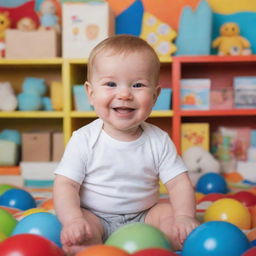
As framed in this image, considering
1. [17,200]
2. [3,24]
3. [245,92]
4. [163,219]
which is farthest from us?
[3,24]

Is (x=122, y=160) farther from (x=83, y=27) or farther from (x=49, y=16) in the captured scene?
(x=49, y=16)

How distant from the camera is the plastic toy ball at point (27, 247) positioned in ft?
2.56

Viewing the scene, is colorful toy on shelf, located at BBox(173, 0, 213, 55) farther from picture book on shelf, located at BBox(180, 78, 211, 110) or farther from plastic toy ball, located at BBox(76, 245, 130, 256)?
plastic toy ball, located at BBox(76, 245, 130, 256)

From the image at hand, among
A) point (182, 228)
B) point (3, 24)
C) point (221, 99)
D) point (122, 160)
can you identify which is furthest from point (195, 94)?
point (182, 228)

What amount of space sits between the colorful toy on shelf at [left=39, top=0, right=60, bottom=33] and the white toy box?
0.13m

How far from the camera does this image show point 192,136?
2.57 meters

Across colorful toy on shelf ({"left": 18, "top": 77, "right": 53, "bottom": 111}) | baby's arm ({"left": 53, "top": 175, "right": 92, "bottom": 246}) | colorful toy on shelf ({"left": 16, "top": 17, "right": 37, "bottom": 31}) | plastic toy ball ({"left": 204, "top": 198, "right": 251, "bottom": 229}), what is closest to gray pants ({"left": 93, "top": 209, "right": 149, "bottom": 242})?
baby's arm ({"left": 53, "top": 175, "right": 92, "bottom": 246})

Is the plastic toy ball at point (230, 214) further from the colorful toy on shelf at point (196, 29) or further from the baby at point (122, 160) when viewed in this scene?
the colorful toy on shelf at point (196, 29)

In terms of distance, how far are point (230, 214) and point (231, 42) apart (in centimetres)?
160

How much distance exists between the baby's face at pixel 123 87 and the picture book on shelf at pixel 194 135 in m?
1.46

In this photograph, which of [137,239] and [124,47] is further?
[124,47]

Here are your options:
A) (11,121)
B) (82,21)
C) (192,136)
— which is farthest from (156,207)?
(11,121)

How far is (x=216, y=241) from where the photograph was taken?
2.89ft

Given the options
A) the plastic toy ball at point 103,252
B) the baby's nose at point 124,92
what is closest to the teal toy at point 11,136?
the baby's nose at point 124,92
